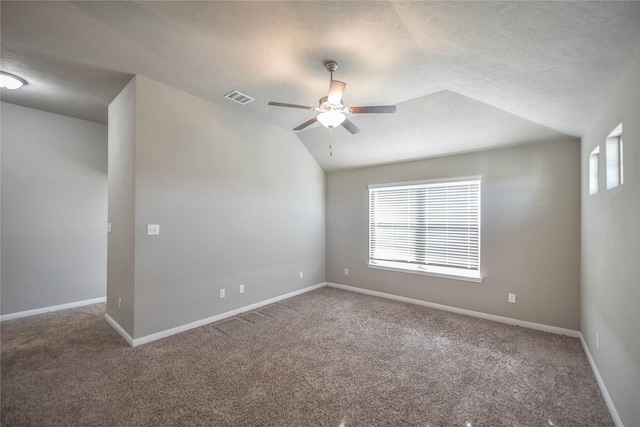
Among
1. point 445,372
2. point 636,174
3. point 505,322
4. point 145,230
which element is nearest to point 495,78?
point 636,174

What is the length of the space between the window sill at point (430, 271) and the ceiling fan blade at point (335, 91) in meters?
3.18

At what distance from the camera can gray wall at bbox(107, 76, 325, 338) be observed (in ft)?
10.2

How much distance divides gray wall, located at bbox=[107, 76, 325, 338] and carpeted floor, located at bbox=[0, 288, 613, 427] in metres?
0.50

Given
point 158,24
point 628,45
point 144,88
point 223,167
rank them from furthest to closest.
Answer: point 223,167, point 144,88, point 158,24, point 628,45

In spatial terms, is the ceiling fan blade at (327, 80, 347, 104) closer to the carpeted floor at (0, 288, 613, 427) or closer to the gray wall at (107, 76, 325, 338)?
the gray wall at (107, 76, 325, 338)

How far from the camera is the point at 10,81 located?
9.90 ft

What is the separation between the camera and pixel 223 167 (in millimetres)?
3875

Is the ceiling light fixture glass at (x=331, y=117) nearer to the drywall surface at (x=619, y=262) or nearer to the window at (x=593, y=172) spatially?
the drywall surface at (x=619, y=262)

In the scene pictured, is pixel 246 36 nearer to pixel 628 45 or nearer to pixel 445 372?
pixel 628 45

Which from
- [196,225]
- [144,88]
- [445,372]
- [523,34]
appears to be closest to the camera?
[523,34]

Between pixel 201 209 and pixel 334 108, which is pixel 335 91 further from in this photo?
pixel 201 209

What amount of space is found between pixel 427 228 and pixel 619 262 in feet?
8.74

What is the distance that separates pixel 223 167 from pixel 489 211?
3843 millimetres

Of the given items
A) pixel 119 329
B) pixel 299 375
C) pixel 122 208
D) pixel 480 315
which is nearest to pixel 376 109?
pixel 299 375
